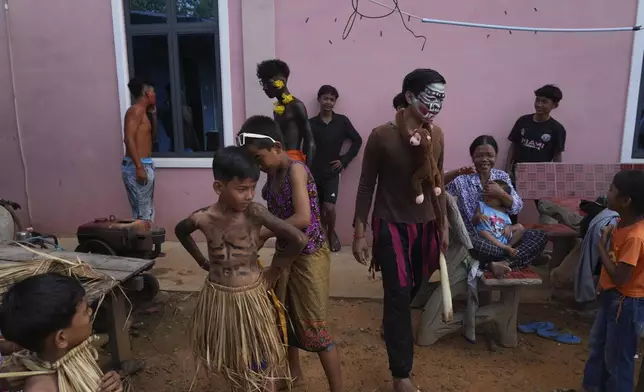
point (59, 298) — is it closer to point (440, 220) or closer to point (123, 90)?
point (440, 220)

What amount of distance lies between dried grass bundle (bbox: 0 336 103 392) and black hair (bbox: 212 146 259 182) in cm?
82

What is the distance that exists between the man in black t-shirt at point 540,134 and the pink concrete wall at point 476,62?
313 mm

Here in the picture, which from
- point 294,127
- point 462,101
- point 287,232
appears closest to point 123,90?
point 294,127

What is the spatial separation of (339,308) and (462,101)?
2725mm

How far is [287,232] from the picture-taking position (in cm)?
204

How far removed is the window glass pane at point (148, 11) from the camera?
17.7ft

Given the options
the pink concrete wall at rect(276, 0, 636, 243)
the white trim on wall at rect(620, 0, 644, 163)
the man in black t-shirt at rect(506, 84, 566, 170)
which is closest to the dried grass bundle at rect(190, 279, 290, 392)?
the pink concrete wall at rect(276, 0, 636, 243)

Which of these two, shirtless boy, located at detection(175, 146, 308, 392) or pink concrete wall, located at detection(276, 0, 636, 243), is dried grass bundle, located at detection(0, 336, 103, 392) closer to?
shirtless boy, located at detection(175, 146, 308, 392)

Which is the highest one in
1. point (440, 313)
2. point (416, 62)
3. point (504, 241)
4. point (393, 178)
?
point (416, 62)

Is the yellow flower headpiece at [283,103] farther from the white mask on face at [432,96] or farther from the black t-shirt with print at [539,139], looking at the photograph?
the black t-shirt with print at [539,139]

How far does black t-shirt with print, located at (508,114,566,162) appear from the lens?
4.70 meters

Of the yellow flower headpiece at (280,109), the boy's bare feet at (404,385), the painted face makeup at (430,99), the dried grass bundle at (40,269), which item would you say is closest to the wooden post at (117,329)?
the dried grass bundle at (40,269)

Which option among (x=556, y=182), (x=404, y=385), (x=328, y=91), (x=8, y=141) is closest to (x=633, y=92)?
(x=556, y=182)

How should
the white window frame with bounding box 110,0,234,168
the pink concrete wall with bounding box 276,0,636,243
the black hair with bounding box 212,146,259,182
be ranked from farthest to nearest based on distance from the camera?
the white window frame with bounding box 110,0,234,168, the pink concrete wall with bounding box 276,0,636,243, the black hair with bounding box 212,146,259,182
